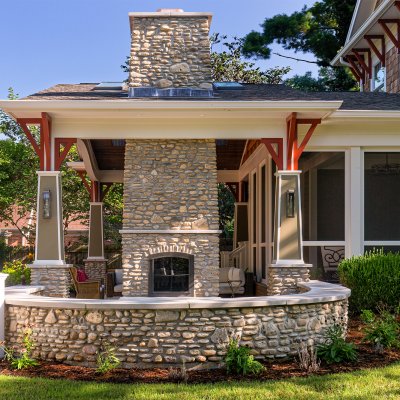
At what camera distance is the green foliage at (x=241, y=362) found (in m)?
7.32

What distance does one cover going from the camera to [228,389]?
6.58 metres

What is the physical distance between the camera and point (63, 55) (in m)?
34.0

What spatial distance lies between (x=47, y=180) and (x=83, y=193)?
40.5 ft

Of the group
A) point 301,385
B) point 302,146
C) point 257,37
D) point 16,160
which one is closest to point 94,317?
point 301,385

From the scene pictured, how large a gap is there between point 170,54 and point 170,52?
47mm

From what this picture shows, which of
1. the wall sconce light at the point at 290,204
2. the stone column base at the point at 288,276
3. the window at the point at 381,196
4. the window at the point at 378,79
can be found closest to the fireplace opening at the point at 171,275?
the stone column base at the point at 288,276

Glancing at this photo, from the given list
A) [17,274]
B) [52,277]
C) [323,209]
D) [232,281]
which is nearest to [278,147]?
[323,209]

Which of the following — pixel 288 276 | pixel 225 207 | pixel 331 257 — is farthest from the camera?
pixel 225 207

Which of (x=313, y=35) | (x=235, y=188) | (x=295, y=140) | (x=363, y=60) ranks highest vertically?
(x=313, y=35)

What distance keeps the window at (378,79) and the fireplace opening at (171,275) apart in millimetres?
8751

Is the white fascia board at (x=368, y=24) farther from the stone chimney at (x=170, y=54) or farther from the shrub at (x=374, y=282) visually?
the shrub at (x=374, y=282)

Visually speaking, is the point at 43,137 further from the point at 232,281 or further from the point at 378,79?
the point at 378,79

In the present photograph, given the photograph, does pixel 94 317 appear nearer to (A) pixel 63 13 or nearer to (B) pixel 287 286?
(B) pixel 287 286

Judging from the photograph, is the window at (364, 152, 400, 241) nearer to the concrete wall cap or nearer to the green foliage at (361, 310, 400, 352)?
the green foliage at (361, 310, 400, 352)
